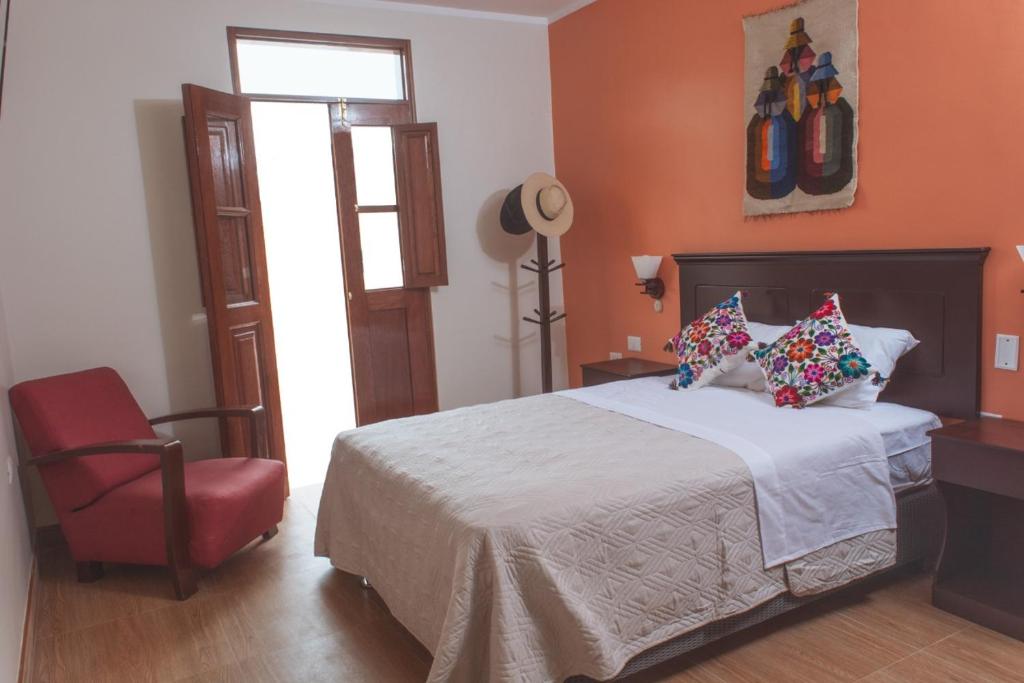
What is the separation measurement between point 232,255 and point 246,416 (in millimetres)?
867

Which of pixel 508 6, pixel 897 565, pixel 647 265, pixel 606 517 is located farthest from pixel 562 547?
pixel 508 6

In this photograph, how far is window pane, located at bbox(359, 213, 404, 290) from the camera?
4.54 metres

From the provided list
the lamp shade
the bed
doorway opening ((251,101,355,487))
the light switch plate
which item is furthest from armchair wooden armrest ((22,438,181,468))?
the light switch plate

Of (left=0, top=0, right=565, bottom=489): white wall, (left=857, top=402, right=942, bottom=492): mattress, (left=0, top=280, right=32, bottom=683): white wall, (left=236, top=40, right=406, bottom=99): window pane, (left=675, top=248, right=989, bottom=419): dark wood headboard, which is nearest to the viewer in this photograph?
(left=0, top=280, right=32, bottom=683): white wall

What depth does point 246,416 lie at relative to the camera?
11.9 ft

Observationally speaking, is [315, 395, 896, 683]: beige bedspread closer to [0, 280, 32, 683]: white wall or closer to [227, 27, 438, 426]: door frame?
[0, 280, 32, 683]: white wall

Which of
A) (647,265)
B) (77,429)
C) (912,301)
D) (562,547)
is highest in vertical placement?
(647,265)

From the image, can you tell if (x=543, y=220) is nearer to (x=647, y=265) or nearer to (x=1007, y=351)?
(x=647, y=265)

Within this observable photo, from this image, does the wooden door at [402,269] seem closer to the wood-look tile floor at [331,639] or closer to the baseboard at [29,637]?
the wood-look tile floor at [331,639]

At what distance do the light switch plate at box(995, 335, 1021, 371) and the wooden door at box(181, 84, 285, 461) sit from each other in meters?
3.38

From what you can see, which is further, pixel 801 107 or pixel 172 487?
pixel 801 107

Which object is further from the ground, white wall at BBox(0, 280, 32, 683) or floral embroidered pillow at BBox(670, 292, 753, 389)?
floral embroidered pillow at BBox(670, 292, 753, 389)

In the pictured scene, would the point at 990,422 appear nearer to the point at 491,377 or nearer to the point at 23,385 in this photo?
the point at 491,377

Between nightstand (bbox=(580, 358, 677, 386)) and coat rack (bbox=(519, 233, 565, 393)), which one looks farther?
coat rack (bbox=(519, 233, 565, 393))
